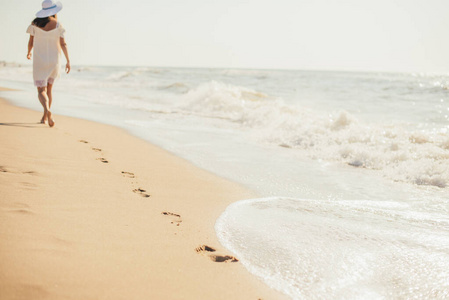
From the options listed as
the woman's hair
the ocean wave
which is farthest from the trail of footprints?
the woman's hair

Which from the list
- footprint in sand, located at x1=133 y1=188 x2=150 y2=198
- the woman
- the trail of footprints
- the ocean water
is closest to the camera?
the ocean water

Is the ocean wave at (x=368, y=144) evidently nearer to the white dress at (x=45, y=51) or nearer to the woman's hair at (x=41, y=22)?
the white dress at (x=45, y=51)

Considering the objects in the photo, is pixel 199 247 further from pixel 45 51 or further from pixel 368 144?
pixel 45 51

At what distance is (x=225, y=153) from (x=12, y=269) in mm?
3888

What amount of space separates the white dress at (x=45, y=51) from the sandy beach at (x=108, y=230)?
2.00 meters

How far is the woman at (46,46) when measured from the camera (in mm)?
5332

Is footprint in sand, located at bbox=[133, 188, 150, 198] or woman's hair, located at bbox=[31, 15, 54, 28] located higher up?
woman's hair, located at bbox=[31, 15, 54, 28]

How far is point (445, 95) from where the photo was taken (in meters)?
15.0

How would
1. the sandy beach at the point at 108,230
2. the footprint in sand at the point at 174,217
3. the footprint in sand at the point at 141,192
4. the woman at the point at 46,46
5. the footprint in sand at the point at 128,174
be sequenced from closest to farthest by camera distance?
the sandy beach at the point at 108,230, the footprint in sand at the point at 174,217, the footprint in sand at the point at 141,192, the footprint in sand at the point at 128,174, the woman at the point at 46,46

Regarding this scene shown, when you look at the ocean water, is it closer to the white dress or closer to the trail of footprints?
the trail of footprints

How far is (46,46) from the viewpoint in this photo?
5.51 meters

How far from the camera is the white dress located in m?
5.43

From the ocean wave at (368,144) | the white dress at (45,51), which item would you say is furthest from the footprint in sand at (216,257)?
the white dress at (45,51)

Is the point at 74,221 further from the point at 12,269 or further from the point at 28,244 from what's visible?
the point at 12,269
